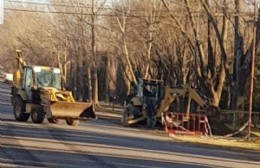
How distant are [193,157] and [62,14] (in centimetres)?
5931

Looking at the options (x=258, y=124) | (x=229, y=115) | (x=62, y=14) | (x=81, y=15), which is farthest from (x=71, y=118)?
(x=62, y=14)

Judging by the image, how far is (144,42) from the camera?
6625 cm

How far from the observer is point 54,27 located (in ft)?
291

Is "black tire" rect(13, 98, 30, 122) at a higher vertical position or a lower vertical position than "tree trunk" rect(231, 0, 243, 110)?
lower

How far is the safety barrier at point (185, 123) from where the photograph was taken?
140 feet

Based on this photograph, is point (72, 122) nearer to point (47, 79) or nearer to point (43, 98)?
point (43, 98)

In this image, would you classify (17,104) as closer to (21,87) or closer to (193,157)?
(21,87)

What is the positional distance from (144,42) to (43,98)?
28519 mm

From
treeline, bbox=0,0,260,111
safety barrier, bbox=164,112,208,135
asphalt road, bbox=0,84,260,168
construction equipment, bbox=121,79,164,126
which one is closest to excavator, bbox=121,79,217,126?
construction equipment, bbox=121,79,164,126

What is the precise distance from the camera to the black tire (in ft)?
132

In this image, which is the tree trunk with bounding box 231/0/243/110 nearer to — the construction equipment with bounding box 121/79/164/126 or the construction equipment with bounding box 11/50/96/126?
the construction equipment with bounding box 121/79/164/126

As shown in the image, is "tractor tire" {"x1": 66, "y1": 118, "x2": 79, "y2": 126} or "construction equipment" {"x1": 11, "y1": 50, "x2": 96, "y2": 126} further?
"tractor tire" {"x1": 66, "y1": 118, "x2": 79, "y2": 126}

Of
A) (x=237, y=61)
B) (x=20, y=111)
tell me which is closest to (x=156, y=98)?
(x=237, y=61)

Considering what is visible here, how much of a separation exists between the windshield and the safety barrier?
682cm
